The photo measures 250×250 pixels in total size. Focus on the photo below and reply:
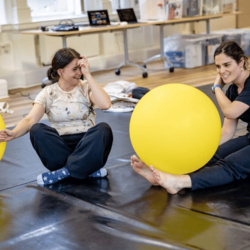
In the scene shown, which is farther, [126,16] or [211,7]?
[211,7]

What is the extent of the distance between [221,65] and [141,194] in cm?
72

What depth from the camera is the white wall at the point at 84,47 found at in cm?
522

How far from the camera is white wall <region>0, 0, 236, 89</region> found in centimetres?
522

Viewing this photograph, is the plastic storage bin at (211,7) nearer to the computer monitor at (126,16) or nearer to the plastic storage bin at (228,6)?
the plastic storage bin at (228,6)

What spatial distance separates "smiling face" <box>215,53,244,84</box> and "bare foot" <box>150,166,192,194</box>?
0.52 metres

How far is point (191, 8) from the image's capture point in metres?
6.03

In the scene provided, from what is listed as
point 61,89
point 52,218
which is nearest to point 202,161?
point 52,218

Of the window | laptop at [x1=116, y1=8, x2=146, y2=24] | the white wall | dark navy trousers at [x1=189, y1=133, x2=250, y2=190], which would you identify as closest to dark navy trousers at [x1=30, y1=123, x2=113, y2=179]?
dark navy trousers at [x1=189, y1=133, x2=250, y2=190]

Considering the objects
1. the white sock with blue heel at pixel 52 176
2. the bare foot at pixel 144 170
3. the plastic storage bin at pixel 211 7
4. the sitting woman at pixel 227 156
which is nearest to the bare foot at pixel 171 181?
Answer: the sitting woman at pixel 227 156

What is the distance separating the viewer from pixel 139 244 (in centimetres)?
163

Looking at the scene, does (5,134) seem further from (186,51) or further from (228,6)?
(228,6)

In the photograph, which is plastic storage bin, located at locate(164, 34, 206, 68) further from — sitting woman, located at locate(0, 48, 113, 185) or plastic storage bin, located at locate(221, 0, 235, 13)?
sitting woman, located at locate(0, 48, 113, 185)

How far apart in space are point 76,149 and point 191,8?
4.31 meters

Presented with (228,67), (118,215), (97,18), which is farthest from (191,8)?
(118,215)
